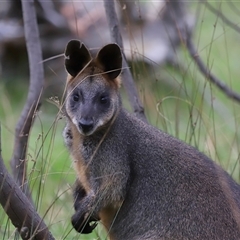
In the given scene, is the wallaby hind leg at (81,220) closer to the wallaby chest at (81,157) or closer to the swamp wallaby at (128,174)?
the swamp wallaby at (128,174)

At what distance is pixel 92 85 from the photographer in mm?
5207

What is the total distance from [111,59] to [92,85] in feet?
0.74

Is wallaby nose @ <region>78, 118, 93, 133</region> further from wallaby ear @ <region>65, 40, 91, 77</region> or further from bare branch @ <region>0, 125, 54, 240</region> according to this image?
bare branch @ <region>0, 125, 54, 240</region>

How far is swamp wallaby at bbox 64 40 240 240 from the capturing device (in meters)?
5.08

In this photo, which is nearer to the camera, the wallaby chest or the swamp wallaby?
the swamp wallaby

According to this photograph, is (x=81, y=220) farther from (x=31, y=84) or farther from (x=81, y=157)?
(x=31, y=84)

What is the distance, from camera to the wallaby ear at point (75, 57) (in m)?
5.17

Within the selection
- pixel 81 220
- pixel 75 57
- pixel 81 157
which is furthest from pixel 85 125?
pixel 81 220

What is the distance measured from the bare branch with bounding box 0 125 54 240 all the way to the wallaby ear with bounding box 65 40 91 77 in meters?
1.17

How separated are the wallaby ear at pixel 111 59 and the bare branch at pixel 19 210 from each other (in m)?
1.28

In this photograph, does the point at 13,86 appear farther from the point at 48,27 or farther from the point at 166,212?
the point at 166,212

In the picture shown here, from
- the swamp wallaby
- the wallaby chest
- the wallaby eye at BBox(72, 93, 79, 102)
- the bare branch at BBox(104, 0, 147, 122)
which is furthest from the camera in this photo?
the bare branch at BBox(104, 0, 147, 122)

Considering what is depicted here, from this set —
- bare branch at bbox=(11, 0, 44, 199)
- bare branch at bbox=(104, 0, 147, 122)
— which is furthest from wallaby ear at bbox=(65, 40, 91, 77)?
bare branch at bbox=(104, 0, 147, 122)

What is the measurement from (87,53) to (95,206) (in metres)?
1.06
